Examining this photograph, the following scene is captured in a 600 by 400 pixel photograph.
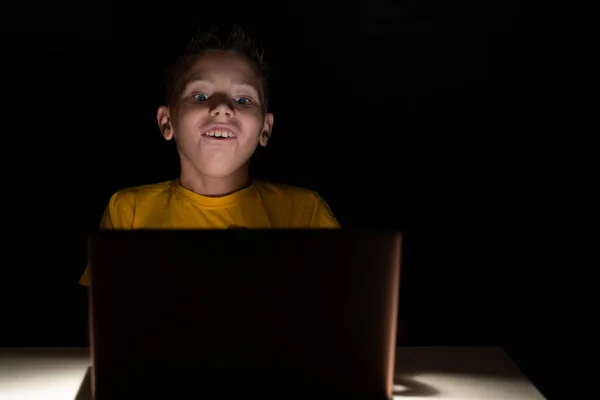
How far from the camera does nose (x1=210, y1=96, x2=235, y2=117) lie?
139 cm

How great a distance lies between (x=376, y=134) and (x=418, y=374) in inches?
32.8

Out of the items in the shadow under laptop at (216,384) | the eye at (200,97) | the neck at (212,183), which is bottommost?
the shadow under laptop at (216,384)

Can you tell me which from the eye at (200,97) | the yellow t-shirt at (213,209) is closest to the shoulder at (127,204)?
the yellow t-shirt at (213,209)

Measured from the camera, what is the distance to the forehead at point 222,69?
4.69 feet

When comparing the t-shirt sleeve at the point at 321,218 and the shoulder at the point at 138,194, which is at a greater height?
the shoulder at the point at 138,194

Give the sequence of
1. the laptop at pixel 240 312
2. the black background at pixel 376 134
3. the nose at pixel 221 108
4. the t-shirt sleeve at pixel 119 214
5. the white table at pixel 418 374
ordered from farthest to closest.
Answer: the black background at pixel 376 134 → the t-shirt sleeve at pixel 119 214 → the nose at pixel 221 108 → the white table at pixel 418 374 → the laptop at pixel 240 312

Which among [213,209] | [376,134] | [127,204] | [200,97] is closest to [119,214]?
[127,204]

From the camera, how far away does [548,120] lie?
180 centimetres

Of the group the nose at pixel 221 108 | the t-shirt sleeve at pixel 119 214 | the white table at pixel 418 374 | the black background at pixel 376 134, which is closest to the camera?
the white table at pixel 418 374

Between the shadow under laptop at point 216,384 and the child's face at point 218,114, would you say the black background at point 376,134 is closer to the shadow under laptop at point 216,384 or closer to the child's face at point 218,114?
the child's face at point 218,114

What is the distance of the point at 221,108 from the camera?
1393mm

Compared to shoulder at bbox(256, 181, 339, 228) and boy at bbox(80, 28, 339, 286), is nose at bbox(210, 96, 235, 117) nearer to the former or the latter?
boy at bbox(80, 28, 339, 286)

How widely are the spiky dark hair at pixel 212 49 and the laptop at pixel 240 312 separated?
0.73 metres

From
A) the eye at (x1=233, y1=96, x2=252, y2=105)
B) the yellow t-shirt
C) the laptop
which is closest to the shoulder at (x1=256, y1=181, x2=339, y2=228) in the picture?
the yellow t-shirt
